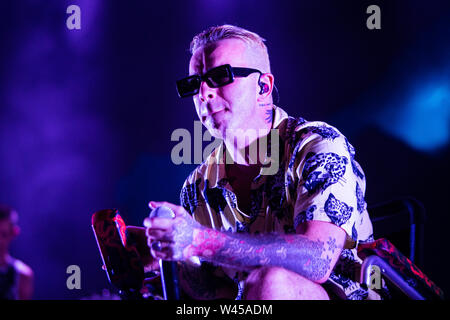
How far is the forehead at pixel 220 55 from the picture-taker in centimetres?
209

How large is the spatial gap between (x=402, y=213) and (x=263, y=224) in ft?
1.92

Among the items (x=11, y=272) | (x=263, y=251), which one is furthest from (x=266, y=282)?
(x=11, y=272)

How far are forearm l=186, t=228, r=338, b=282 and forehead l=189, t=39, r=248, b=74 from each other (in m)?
0.95

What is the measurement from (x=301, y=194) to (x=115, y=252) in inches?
27.6

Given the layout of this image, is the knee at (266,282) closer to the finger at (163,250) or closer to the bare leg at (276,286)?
the bare leg at (276,286)

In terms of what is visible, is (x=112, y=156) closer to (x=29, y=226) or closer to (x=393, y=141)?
(x=29, y=226)


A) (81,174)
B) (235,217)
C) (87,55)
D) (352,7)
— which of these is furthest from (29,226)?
(352,7)

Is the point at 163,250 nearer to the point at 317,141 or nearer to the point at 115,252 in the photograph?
the point at 115,252

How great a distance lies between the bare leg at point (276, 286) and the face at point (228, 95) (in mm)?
897

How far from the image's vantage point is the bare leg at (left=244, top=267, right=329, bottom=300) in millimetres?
1266

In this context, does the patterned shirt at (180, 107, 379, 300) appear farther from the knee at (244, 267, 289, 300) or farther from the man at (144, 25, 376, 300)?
the knee at (244, 267, 289, 300)

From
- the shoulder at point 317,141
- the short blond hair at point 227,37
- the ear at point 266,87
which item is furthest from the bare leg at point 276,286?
the short blond hair at point 227,37

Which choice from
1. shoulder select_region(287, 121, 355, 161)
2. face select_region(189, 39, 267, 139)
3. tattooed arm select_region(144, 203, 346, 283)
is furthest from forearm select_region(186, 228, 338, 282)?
face select_region(189, 39, 267, 139)
